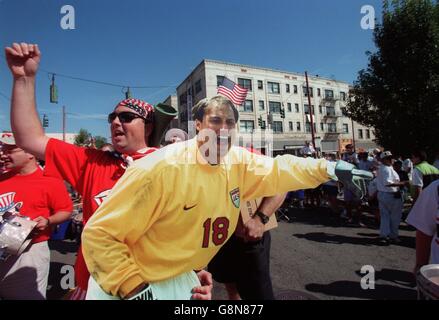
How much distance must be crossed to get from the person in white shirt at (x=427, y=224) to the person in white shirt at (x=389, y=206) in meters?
4.09

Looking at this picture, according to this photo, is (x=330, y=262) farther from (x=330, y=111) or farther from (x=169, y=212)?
(x=330, y=111)

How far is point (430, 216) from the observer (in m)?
1.91

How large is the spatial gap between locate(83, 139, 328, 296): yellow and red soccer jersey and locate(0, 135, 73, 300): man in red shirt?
1693 millimetres

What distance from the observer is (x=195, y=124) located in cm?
161

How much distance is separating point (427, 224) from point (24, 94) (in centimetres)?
264

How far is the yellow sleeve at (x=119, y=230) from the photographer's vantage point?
42.1 inches

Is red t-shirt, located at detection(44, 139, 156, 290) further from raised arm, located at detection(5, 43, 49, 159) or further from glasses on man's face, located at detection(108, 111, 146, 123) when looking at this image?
glasses on man's face, located at detection(108, 111, 146, 123)

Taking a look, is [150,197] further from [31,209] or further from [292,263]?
[292,263]

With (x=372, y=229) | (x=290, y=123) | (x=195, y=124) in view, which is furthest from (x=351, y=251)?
(x=290, y=123)

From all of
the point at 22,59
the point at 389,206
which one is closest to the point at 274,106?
the point at 389,206

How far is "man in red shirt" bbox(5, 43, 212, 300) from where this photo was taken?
1250mm

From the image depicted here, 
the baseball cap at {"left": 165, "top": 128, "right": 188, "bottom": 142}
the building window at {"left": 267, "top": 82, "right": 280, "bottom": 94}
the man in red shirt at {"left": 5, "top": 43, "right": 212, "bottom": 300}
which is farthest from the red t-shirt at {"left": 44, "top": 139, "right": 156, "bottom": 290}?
the building window at {"left": 267, "top": 82, "right": 280, "bottom": 94}

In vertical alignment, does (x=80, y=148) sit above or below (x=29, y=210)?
above

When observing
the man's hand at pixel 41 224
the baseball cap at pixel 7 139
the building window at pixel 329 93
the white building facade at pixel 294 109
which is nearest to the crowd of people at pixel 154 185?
the man's hand at pixel 41 224
